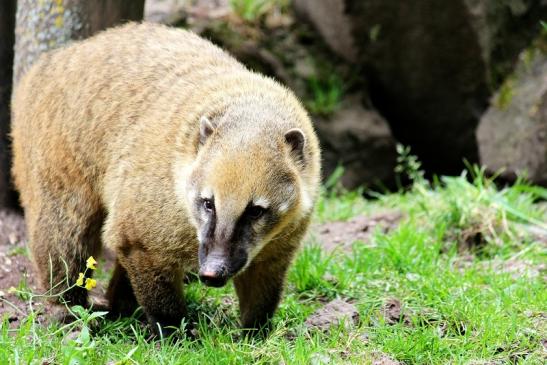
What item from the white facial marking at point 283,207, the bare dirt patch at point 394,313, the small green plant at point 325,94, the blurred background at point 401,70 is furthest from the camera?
the small green plant at point 325,94

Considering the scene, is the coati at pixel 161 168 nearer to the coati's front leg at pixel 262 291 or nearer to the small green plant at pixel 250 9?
the coati's front leg at pixel 262 291

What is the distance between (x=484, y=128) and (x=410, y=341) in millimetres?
5225

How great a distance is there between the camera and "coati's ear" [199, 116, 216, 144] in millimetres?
4812

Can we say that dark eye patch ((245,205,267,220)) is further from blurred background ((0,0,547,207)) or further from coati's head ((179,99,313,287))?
blurred background ((0,0,547,207))

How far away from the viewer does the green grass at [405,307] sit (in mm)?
4754

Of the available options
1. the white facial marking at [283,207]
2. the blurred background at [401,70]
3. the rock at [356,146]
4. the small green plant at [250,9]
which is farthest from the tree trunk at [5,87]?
the rock at [356,146]

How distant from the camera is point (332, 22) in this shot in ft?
33.6

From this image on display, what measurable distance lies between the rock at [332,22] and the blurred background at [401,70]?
0.02m

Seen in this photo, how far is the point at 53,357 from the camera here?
4508 millimetres

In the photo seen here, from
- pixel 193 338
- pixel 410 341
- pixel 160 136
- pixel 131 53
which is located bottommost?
pixel 193 338

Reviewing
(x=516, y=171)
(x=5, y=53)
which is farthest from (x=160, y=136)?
(x=516, y=171)

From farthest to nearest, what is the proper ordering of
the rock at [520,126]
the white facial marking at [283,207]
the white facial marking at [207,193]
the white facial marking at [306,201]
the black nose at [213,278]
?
1. the rock at [520,126]
2. the white facial marking at [306,201]
3. the white facial marking at [283,207]
4. the white facial marking at [207,193]
5. the black nose at [213,278]

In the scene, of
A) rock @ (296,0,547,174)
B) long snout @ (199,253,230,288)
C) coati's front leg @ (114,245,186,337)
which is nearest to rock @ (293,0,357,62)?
rock @ (296,0,547,174)

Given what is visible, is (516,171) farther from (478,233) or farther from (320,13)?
(320,13)
